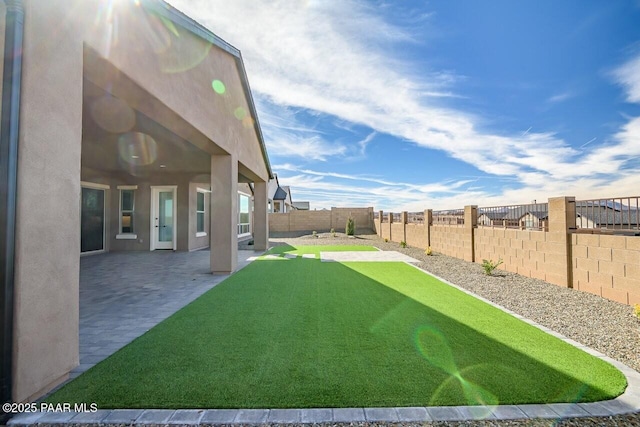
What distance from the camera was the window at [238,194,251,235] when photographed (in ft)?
53.2

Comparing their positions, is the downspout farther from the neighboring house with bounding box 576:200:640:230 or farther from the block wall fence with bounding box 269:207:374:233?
the block wall fence with bounding box 269:207:374:233

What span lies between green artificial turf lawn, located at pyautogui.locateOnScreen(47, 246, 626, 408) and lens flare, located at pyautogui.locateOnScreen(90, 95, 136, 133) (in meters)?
3.29

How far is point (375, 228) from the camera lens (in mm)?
21000

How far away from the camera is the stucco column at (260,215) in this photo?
11.4m

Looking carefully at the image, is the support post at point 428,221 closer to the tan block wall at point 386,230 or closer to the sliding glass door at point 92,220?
the tan block wall at point 386,230

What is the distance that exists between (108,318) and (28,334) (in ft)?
7.36

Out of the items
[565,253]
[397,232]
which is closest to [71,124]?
[565,253]

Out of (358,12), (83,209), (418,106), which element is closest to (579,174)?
(418,106)

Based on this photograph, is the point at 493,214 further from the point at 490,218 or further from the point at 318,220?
the point at 318,220

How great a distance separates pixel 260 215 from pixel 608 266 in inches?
391

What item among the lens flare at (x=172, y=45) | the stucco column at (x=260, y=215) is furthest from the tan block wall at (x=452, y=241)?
the lens flare at (x=172, y=45)

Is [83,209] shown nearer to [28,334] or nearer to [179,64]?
[179,64]

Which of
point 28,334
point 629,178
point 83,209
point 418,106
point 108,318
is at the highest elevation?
point 418,106

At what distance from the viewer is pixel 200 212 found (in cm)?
1279
